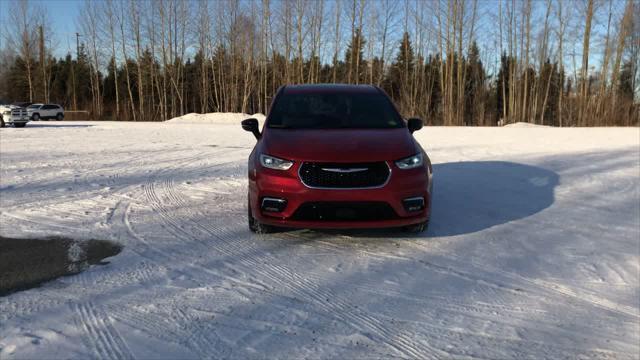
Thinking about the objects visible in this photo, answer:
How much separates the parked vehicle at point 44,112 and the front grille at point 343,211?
42095 millimetres

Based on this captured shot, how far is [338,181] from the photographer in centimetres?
439

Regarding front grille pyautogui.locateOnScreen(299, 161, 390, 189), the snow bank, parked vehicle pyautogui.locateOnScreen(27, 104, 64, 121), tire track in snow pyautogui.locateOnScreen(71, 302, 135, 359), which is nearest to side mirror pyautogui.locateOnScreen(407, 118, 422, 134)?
front grille pyautogui.locateOnScreen(299, 161, 390, 189)

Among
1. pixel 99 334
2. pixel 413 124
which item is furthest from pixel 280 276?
pixel 413 124

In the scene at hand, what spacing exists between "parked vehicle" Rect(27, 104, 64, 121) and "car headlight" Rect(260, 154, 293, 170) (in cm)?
4154

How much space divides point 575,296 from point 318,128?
2988mm

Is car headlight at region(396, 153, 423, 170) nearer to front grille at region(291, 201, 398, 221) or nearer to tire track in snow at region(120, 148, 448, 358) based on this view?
front grille at region(291, 201, 398, 221)

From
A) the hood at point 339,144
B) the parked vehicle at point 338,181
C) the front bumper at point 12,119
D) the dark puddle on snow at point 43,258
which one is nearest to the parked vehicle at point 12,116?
the front bumper at point 12,119

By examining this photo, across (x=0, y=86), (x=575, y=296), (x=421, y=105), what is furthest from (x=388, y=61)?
(x=0, y=86)

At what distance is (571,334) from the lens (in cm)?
298

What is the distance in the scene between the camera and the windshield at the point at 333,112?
18.1 ft

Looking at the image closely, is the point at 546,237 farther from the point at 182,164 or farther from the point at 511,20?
the point at 511,20

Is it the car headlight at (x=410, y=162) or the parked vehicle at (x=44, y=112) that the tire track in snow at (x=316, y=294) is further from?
the parked vehicle at (x=44, y=112)

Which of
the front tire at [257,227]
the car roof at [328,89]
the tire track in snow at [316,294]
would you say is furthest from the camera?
the car roof at [328,89]

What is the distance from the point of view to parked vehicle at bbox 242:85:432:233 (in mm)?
4363
